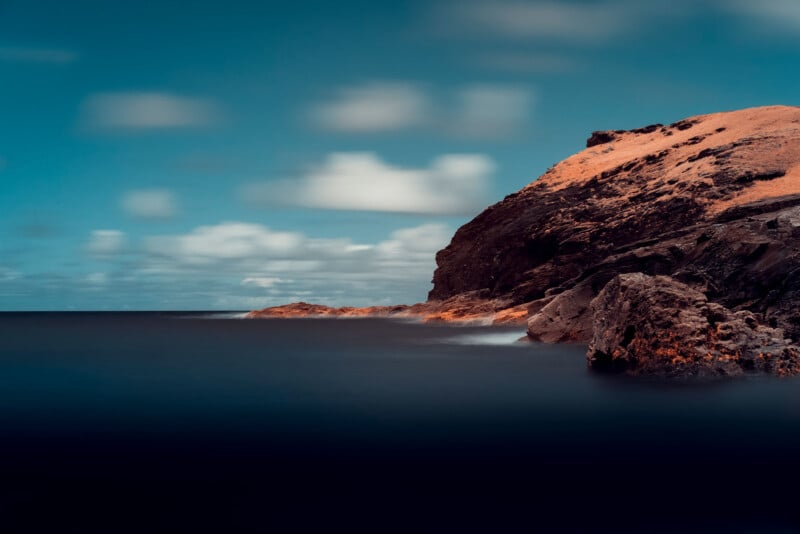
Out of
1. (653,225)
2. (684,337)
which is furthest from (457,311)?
(684,337)

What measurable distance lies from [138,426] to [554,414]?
12984 millimetres

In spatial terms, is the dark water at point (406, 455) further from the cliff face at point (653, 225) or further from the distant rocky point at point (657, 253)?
the cliff face at point (653, 225)

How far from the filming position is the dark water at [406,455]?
12.0 m

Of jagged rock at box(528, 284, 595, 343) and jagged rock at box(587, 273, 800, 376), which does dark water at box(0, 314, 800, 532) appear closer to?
jagged rock at box(587, 273, 800, 376)

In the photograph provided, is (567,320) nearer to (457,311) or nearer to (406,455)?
(406,455)

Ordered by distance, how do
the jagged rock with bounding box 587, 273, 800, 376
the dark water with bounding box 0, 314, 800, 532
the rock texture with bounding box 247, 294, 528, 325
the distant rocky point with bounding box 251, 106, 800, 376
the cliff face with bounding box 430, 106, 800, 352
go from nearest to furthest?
the dark water with bounding box 0, 314, 800, 532
the jagged rock with bounding box 587, 273, 800, 376
the distant rocky point with bounding box 251, 106, 800, 376
the cliff face with bounding box 430, 106, 800, 352
the rock texture with bounding box 247, 294, 528, 325

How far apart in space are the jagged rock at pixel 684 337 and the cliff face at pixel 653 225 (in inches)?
164

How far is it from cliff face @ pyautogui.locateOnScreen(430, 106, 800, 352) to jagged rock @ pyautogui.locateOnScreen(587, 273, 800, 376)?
416cm

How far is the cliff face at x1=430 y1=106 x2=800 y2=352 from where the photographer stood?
36.4 metres

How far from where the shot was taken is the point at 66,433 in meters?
20.0

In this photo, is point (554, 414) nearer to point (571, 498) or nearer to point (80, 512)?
point (571, 498)

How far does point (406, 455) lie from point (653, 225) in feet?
221

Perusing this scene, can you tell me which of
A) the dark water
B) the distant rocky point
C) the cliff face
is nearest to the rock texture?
the distant rocky point

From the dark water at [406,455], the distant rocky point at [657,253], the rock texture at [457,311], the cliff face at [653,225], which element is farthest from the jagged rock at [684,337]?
the rock texture at [457,311]
